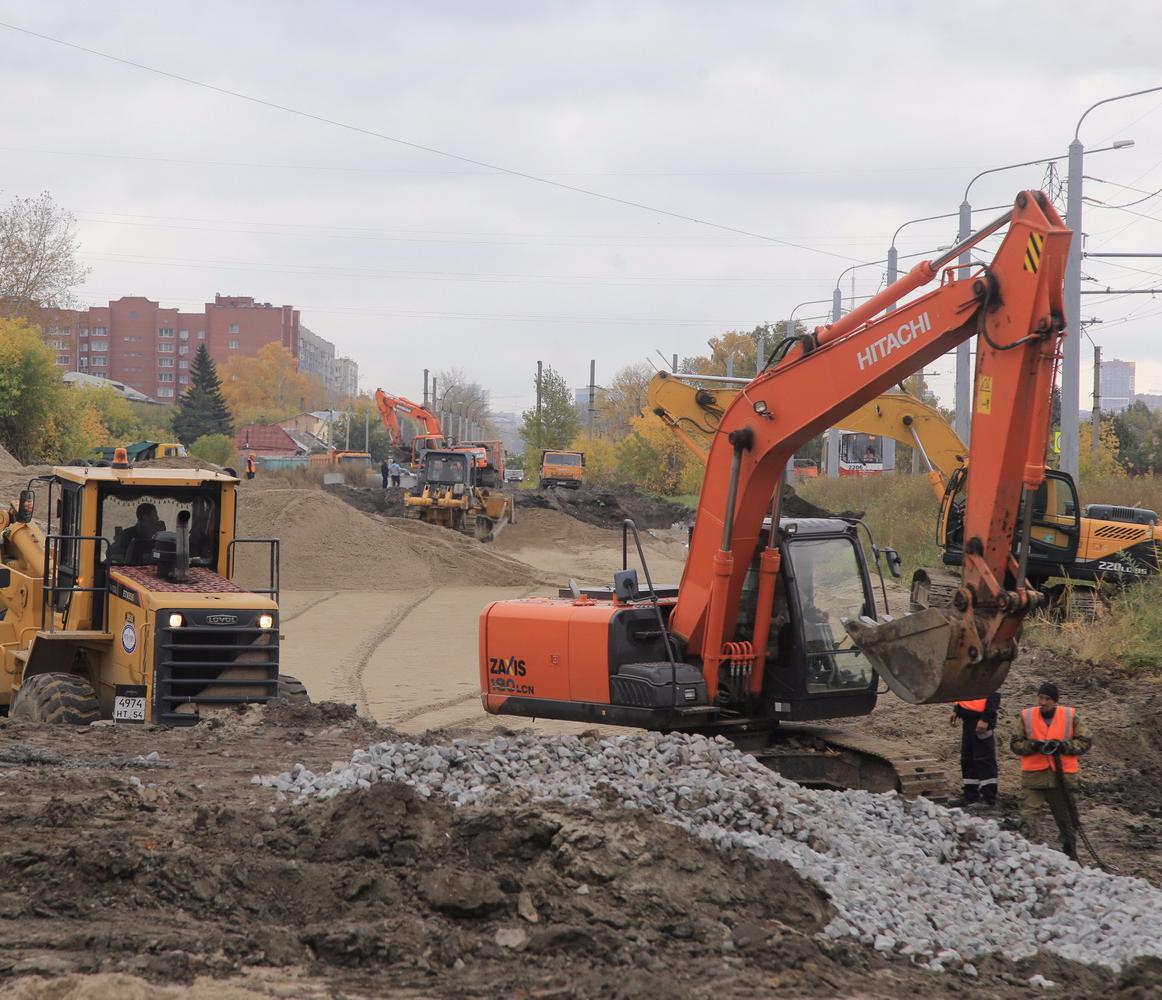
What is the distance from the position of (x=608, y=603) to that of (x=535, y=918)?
14.5 feet

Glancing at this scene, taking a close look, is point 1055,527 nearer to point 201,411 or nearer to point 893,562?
point 893,562

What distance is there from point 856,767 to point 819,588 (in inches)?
52.3

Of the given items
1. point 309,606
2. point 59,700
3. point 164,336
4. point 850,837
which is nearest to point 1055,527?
point 850,837

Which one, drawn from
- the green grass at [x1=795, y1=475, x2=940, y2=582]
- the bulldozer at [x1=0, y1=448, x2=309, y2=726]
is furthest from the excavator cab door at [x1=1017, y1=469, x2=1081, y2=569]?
the bulldozer at [x1=0, y1=448, x2=309, y2=726]

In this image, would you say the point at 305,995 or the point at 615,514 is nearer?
the point at 305,995

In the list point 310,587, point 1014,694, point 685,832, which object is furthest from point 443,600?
point 685,832

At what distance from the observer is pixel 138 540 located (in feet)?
38.3

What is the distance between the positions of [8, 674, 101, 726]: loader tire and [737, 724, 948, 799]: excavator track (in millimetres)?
5549

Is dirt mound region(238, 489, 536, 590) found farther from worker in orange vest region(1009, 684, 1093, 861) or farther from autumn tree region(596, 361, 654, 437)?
autumn tree region(596, 361, 654, 437)

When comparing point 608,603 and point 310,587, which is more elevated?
point 608,603

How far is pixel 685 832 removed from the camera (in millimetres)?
7117

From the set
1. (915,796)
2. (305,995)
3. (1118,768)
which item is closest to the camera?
(305,995)

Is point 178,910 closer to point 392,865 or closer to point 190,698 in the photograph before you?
point 392,865

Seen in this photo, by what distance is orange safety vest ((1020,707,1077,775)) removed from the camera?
30.2 ft
